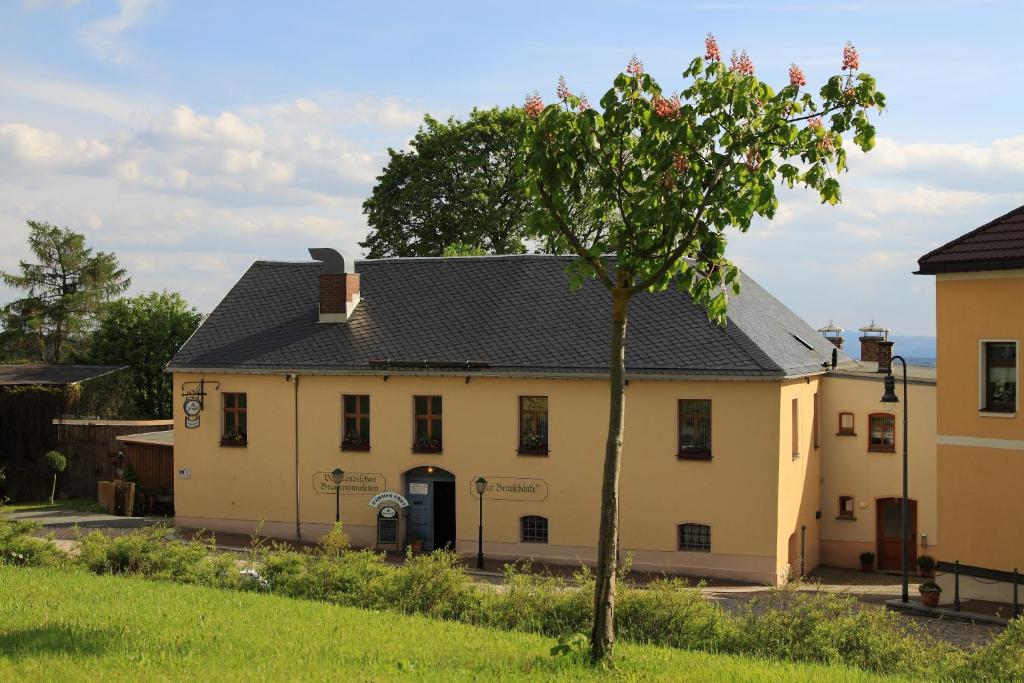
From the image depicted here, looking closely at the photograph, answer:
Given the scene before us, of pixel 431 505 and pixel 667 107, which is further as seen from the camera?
pixel 431 505

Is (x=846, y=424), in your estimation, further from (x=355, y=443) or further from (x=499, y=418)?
(x=355, y=443)

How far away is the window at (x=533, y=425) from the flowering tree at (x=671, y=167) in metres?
16.1

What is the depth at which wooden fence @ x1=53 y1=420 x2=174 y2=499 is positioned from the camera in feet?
130

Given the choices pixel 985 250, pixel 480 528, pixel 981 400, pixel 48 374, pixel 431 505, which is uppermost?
pixel 985 250

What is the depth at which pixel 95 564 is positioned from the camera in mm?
22234

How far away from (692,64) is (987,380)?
1430 centimetres

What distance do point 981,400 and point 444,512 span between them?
1425 cm

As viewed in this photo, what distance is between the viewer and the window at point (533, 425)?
3006cm

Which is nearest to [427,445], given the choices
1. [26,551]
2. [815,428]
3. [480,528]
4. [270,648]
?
[480,528]

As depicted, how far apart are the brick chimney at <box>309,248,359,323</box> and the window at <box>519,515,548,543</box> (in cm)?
832

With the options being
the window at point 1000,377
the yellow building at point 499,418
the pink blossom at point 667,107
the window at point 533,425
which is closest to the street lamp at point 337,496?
the yellow building at point 499,418

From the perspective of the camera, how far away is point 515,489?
30094mm

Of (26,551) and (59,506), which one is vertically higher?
(26,551)

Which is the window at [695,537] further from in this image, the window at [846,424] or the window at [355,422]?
the window at [355,422]
